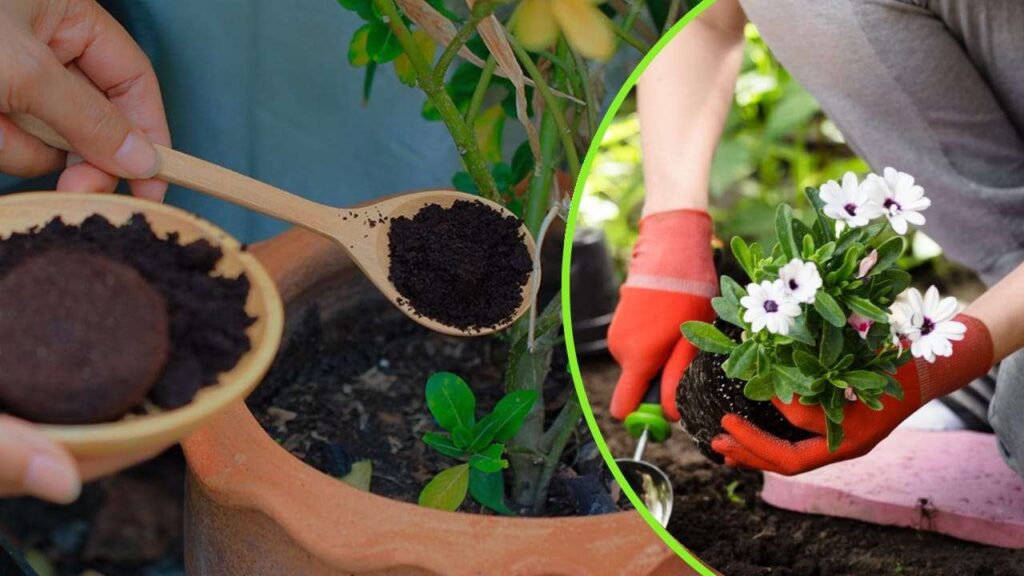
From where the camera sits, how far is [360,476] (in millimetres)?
1121

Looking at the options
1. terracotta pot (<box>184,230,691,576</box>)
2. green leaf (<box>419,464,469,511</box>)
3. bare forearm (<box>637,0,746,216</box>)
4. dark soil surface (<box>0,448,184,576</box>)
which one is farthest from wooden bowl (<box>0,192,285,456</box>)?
dark soil surface (<box>0,448,184,576</box>)

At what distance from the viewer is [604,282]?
4.75 ft

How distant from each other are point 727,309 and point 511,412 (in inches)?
9.4

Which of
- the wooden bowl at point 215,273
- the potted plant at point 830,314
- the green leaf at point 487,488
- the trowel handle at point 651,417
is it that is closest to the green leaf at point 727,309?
the potted plant at point 830,314

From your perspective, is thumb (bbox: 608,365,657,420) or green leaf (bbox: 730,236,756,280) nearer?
green leaf (bbox: 730,236,756,280)

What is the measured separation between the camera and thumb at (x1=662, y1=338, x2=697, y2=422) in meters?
1.04

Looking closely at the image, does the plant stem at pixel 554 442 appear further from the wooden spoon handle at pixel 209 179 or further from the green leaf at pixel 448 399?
the wooden spoon handle at pixel 209 179

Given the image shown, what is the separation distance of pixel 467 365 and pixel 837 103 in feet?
1.95

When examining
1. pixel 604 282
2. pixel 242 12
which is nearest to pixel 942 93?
pixel 604 282

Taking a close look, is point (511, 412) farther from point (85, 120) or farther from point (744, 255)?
point (85, 120)

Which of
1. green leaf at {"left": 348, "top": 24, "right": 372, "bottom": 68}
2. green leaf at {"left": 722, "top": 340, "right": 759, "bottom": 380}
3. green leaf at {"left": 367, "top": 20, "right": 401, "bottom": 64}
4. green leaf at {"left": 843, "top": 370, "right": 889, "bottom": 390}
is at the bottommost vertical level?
green leaf at {"left": 722, "top": 340, "right": 759, "bottom": 380}

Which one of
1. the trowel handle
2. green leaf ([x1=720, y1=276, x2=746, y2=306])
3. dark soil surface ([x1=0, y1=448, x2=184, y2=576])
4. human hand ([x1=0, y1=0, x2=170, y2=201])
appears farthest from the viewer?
dark soil surface ([x1=0, y1=448, x2=184, y2=576])

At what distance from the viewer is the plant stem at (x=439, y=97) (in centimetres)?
95

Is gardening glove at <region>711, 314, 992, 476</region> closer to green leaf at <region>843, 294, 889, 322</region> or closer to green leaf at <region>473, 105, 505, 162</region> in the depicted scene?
green leaf at <region>843, 294, 889, 322</region>
